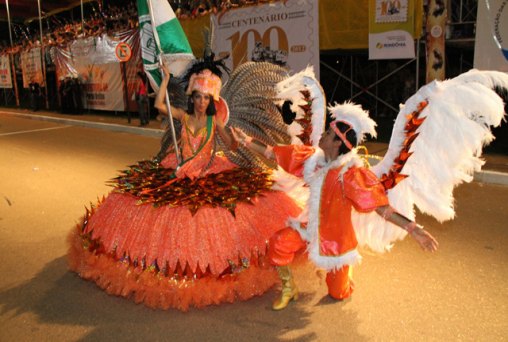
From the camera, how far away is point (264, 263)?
3.48 metres

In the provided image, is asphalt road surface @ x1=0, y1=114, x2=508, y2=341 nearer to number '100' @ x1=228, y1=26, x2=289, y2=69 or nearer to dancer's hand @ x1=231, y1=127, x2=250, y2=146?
dancer's hand @ x1=231, y1=127, x2=250, y2=146

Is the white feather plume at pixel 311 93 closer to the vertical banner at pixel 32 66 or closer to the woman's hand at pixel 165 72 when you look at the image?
the woman's hand at pixel 165 72

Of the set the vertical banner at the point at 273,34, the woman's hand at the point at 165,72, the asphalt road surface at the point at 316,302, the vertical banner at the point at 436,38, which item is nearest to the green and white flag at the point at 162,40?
the woman's hand at the point at 165,72

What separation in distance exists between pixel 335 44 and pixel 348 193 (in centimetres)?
803

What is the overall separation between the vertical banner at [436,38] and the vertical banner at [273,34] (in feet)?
9.25

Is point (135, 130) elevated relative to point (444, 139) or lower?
lower

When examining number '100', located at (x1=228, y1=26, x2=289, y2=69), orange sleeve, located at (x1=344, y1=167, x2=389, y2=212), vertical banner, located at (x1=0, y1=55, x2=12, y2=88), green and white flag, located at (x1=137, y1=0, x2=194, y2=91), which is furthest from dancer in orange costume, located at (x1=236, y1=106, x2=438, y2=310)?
vertical banner, located at (x1=0, y1=55, x2=12, y2=88)

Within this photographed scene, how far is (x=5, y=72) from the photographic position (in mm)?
26328

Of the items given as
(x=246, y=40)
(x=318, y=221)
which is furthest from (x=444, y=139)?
(x=246, y=40)

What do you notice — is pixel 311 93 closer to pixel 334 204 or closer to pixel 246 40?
pixel 334 204

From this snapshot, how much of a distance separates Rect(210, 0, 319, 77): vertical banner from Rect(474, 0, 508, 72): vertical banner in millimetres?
3669

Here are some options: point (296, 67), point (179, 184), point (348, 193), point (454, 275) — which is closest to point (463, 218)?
point (454, 275)

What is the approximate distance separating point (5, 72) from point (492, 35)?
26573mm

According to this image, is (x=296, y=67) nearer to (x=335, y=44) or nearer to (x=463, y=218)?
(x=335, y=44)
